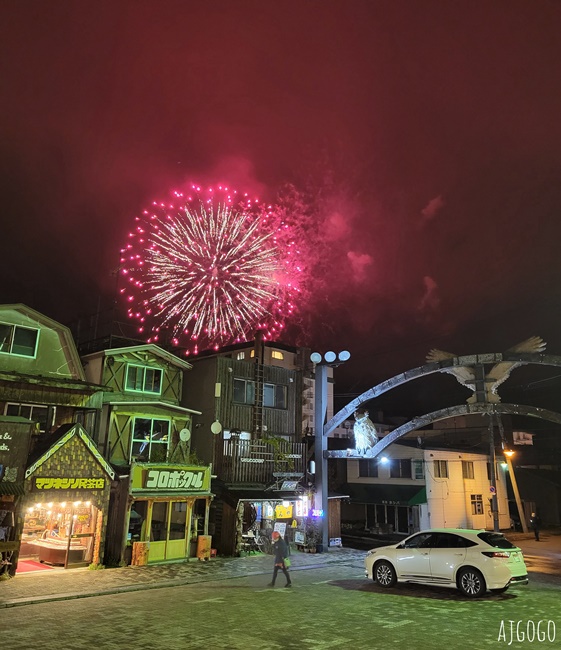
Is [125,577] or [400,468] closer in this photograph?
[125,577]

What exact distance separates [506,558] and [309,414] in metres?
38.0

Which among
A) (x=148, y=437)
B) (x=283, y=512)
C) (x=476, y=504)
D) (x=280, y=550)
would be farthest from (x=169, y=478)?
(x=476, y=504)

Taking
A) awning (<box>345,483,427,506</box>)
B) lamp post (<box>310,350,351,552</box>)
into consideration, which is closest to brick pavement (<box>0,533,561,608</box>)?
lamp post (<box>310,350,351,552</box>)

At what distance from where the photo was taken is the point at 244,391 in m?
29.2

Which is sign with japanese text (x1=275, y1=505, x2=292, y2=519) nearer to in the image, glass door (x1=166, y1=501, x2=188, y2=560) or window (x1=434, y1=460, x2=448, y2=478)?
glass door (x1=166, y1=501, x2=188, y2=560)

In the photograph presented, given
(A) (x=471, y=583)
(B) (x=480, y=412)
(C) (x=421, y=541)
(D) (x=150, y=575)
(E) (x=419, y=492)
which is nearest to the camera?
(A) (x=471, y=583)

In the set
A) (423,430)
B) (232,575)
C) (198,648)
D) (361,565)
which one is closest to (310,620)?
(198,648)

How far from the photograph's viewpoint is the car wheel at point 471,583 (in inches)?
570

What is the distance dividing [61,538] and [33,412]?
548 cm

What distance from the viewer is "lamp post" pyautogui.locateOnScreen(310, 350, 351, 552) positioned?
26464 mm

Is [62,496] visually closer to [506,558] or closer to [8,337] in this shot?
[8,337]

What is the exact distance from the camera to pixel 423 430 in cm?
4778

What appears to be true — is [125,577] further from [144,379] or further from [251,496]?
[144,379]

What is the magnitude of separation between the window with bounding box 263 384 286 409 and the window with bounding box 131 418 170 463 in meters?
6.37
